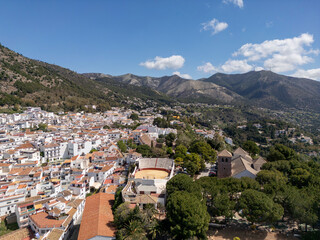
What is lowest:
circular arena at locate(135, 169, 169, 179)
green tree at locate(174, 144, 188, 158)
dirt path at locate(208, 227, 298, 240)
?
dirt path at locate(208, 227, 298, 240)

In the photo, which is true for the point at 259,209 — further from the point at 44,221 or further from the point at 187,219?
the point at 44,221

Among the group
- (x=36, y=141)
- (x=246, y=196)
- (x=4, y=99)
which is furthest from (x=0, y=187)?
(x=4, y=99)

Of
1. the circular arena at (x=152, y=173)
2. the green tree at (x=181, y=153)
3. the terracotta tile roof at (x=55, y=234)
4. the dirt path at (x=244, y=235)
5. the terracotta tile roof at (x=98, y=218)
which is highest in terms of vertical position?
the green tree at (x=181, y=153)

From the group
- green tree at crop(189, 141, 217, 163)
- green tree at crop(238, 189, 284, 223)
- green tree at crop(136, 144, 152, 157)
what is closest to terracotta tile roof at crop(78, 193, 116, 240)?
green tree at crop(136, 144, 152, 157)

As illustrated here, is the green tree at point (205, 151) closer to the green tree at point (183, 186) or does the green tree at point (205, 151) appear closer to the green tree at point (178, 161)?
the green tree at point (178, 161)

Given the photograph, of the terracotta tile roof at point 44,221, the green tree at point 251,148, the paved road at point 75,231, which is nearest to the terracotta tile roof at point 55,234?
the terracotta tile roof at point 44,221

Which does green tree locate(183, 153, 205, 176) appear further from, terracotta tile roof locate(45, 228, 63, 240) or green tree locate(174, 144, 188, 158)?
terracotta tile roof locate(45, 228, 63, 240)

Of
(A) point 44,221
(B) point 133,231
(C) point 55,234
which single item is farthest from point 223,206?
(A) point 44,221
